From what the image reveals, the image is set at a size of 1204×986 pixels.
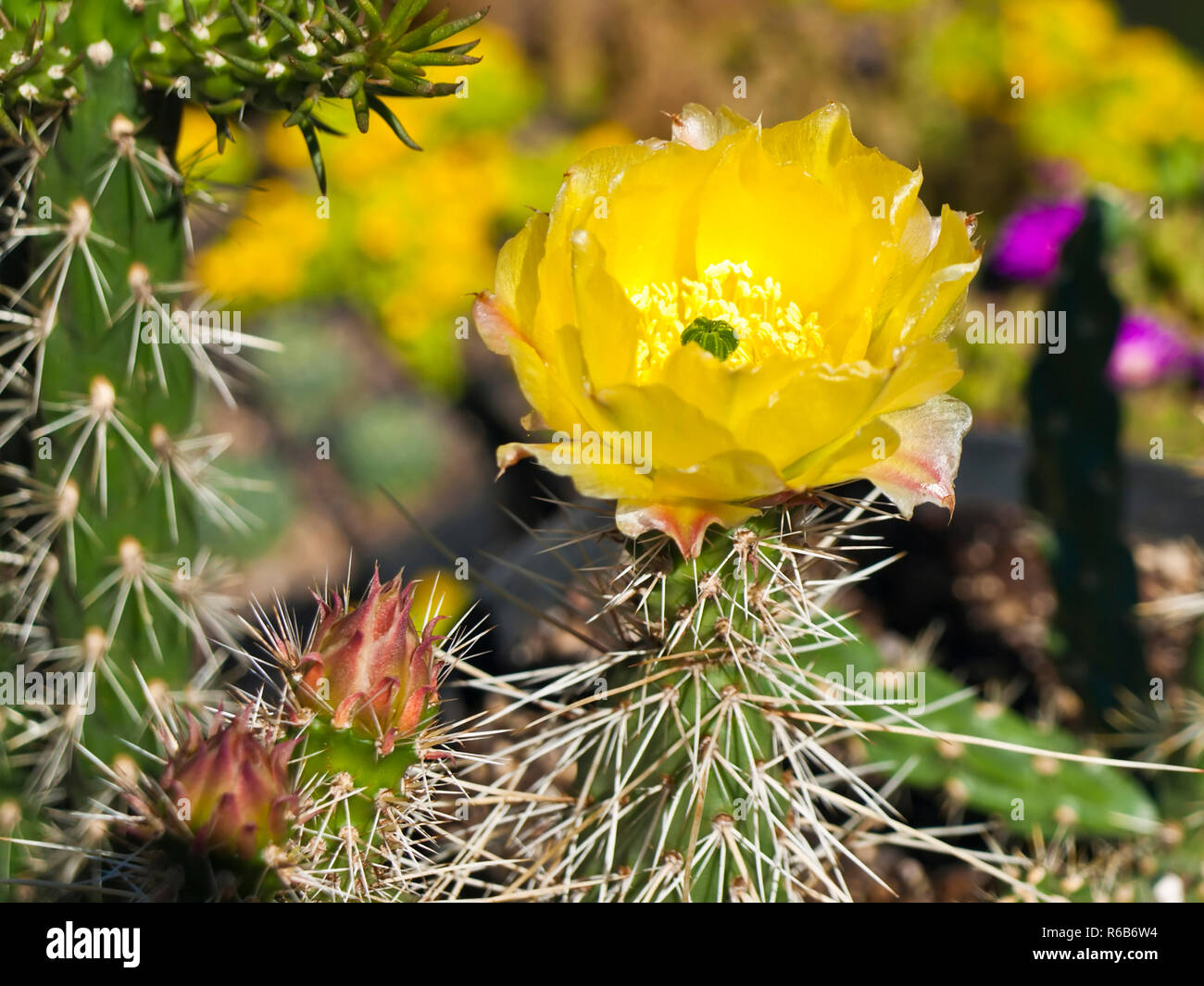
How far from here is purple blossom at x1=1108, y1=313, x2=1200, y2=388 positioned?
8.50 feet

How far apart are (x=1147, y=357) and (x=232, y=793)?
2.50 meters

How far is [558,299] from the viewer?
0.74 m

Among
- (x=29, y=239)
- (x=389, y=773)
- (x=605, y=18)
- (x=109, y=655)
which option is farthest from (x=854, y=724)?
(x=605, y=18)

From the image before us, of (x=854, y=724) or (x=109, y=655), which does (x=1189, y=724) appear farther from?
(x=109, y=655)

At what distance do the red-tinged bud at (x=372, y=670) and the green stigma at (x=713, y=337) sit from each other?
0.97 ft

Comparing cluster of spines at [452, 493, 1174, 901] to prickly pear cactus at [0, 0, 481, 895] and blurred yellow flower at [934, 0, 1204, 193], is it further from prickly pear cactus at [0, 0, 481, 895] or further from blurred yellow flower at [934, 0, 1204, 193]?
blurred yellow flower at [934, 0, 1204, 193]

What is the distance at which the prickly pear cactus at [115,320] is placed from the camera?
0.92 metres

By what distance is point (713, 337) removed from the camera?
30.3 inches

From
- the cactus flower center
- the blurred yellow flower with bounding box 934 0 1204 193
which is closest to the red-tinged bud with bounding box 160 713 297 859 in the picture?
the cactus flower center

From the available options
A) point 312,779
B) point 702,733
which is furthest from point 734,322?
point 312,779

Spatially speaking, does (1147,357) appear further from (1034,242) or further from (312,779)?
(312,779)

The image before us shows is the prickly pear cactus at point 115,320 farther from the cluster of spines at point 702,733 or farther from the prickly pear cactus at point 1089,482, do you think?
the prickly pear cactus at point 1089,482

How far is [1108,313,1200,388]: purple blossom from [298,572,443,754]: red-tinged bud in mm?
2275

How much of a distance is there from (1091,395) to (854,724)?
33.9 inches
